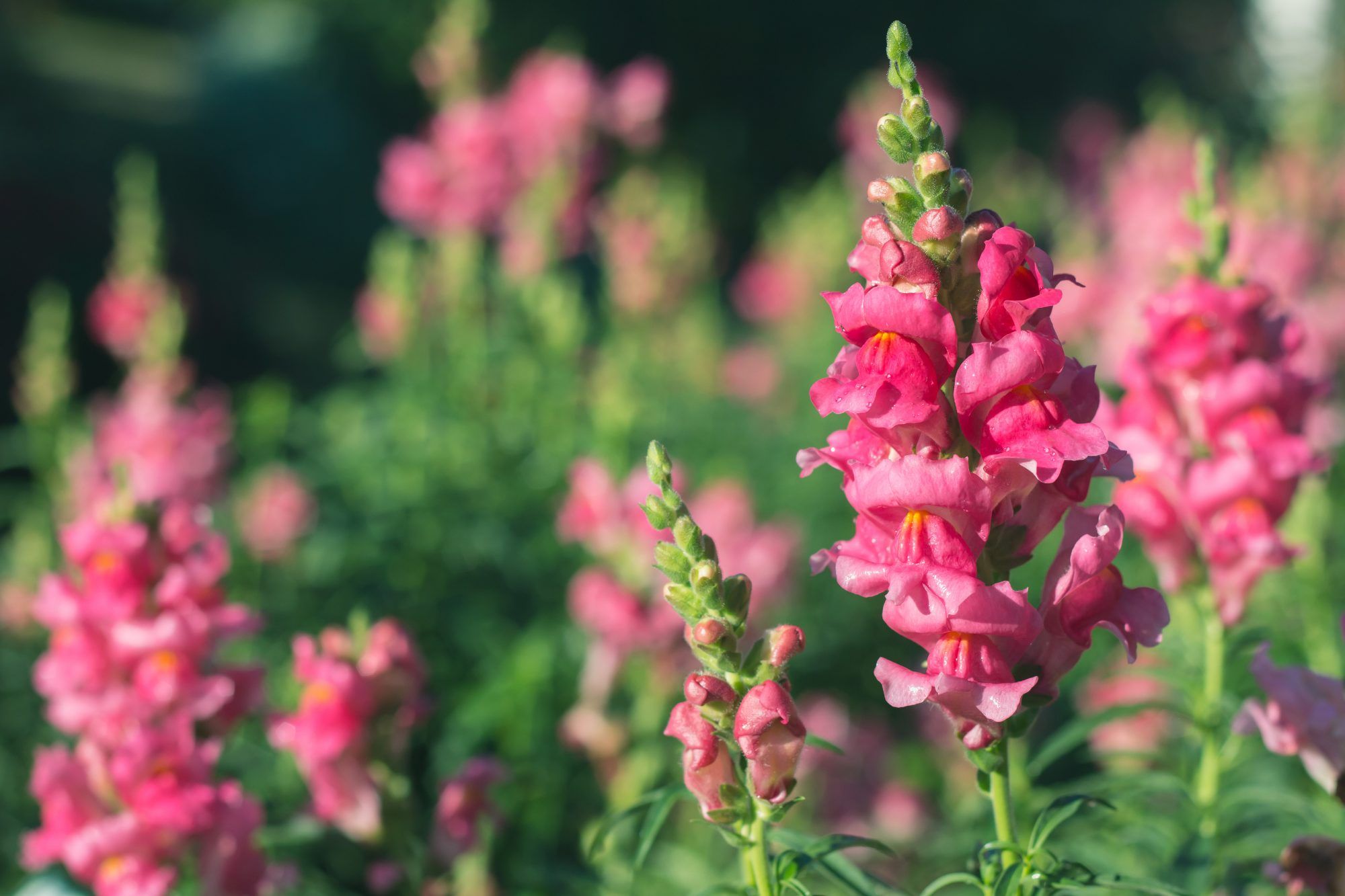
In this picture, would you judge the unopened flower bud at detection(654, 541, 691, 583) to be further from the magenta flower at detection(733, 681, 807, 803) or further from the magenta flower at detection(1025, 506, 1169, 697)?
the magenta flower at detection(1025, 506, 1169, 697)

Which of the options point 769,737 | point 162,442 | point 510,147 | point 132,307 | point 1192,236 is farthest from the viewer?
point 510,147

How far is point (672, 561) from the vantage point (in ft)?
4.73

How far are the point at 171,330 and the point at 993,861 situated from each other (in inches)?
150

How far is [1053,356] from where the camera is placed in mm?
1348

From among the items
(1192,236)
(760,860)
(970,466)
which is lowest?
(760,860)

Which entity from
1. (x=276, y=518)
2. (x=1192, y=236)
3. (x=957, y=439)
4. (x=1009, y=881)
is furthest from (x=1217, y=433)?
(x=276, y=518)

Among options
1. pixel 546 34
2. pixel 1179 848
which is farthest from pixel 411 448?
pixel 546 34

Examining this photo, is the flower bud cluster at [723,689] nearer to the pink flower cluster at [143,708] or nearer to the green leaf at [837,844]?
the green leaf at [837,844]

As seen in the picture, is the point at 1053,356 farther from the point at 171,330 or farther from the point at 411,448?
the point at 171,330

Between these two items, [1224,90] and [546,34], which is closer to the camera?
[546,34]

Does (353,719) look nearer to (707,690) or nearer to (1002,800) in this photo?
(707,690)

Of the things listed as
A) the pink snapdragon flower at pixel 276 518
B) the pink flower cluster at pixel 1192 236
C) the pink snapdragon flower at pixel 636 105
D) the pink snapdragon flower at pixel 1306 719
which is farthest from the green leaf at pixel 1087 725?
the pink snapdragon flower at pixel 636 105

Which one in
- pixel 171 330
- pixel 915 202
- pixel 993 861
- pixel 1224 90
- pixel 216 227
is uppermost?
pixel 1224 90

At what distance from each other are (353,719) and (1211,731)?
4.89 ft
